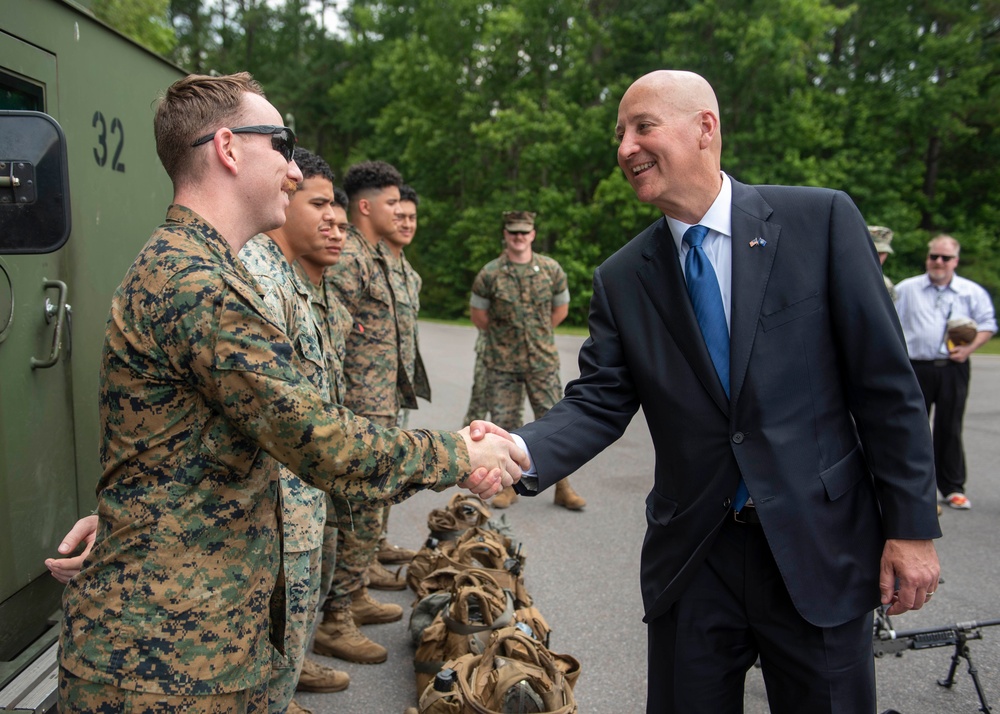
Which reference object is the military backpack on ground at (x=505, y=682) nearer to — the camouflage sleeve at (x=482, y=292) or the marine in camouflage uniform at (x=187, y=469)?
the marine in camouflage uniform at (x=187, y=469)

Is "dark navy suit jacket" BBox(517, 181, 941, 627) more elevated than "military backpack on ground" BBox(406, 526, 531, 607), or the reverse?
"dark navy suit jacket" BBox(517, 181, 941, 627)

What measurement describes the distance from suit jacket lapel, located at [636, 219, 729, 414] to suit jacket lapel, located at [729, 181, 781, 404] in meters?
0.07

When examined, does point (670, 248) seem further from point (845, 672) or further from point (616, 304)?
point (845, 672)

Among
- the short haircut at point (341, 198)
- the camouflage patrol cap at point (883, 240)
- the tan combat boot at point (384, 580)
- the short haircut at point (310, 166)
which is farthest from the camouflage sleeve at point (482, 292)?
the camouflage patrol cap at point (883, 240)

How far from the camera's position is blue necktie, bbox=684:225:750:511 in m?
2.38

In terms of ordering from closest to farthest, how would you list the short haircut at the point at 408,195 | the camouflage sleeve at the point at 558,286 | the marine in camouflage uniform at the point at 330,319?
1. the marine in camouflage uniform at the point at 330,319
2. the short haircut at the point at 408,195
3. the camouflage sleeve at the point at 558,286

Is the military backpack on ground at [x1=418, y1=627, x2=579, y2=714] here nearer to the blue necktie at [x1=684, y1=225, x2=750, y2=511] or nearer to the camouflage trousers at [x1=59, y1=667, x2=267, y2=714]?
the blue necktie at [x1=684, y1=225, x2=750, y2=511]

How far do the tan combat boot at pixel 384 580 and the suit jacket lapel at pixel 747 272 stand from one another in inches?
129

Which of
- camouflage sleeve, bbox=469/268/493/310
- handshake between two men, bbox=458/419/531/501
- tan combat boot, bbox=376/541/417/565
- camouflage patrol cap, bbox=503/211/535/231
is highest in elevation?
camouflage patrol cap, bbox=503/211/535/231

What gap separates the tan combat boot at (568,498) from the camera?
21.9 ft

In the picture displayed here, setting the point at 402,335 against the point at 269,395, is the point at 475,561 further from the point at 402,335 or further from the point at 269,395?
the point at 269,395

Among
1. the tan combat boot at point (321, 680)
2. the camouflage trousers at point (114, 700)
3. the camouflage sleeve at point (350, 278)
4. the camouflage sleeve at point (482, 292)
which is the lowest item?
the tan combat boot at point (321, 680)

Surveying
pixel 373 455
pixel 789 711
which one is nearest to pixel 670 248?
pixel 373 455

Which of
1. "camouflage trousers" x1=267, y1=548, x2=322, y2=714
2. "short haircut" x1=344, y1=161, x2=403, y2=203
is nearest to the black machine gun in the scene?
"camouflage trousers" x1=267, y1=548, x2=322, y2=714
